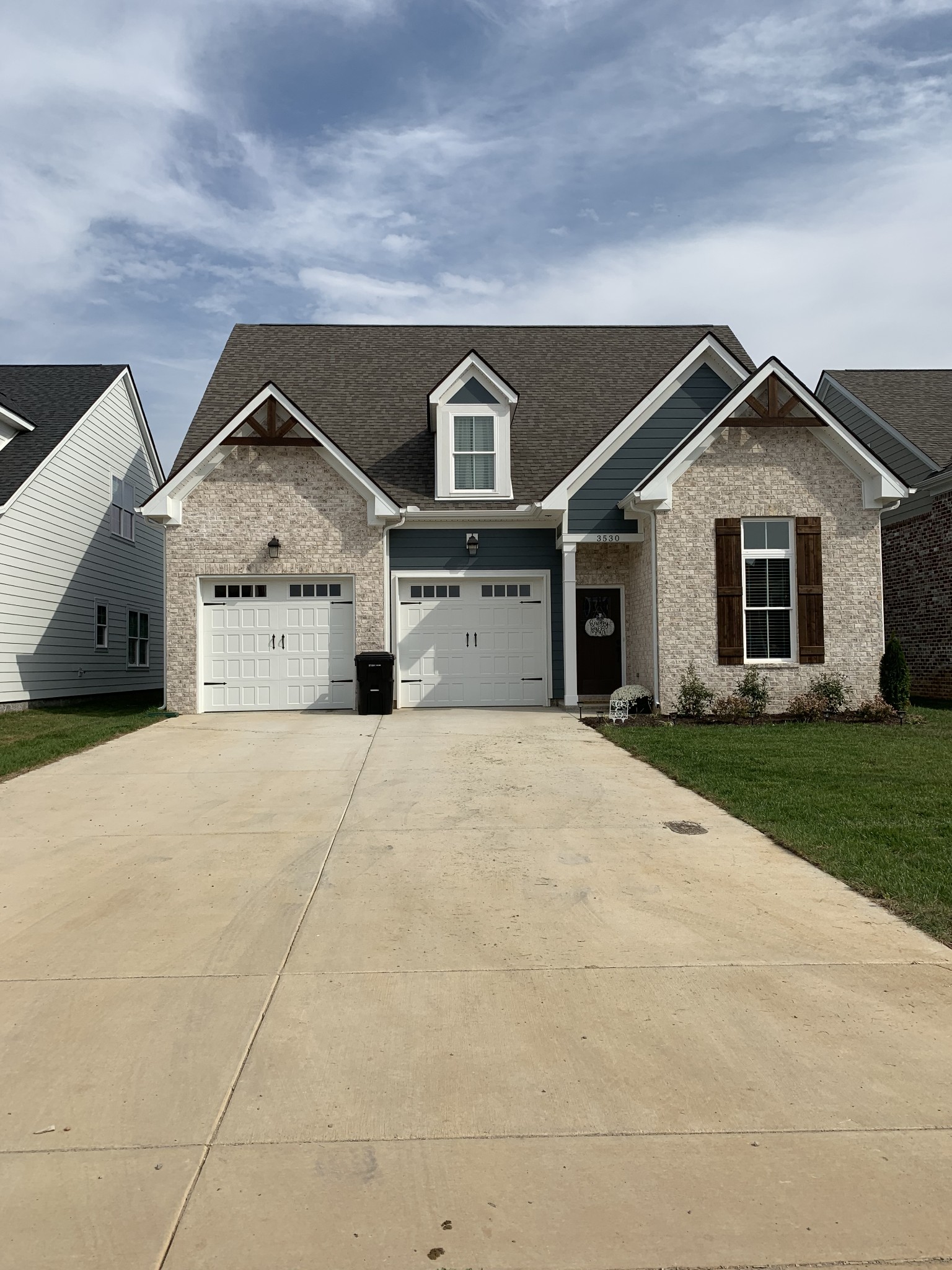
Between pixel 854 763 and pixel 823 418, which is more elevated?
pixel 823 418

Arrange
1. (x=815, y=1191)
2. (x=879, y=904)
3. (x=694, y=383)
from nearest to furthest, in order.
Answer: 1. (x=815, y=1191)
2. (x=879, y=904)
3. (x=694, y=383)

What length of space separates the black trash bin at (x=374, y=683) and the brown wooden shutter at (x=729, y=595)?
554 centimetres

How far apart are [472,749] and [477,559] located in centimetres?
625

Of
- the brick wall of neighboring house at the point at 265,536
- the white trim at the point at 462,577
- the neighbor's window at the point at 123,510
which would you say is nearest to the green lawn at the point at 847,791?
the white trim at the point at 462,577

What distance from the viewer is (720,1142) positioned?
9.94 ft

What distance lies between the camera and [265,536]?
16.6 meters

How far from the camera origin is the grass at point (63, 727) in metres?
11.1

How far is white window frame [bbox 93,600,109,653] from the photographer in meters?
22.1

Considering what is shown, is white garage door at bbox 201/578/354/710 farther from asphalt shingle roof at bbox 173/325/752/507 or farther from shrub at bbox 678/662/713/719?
shrub at bbox 678/662/713/719

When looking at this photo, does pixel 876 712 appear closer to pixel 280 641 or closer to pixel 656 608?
pixel 656 608

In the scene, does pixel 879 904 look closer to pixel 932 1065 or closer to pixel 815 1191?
pixel 932 1065

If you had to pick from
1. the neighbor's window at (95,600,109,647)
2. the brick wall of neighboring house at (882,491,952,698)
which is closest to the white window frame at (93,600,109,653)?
the neighbor's window at (95,600,109,647)

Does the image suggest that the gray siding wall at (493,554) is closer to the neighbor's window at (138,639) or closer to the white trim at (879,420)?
the white trim at (879,420)

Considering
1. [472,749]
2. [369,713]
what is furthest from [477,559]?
[472,749]
